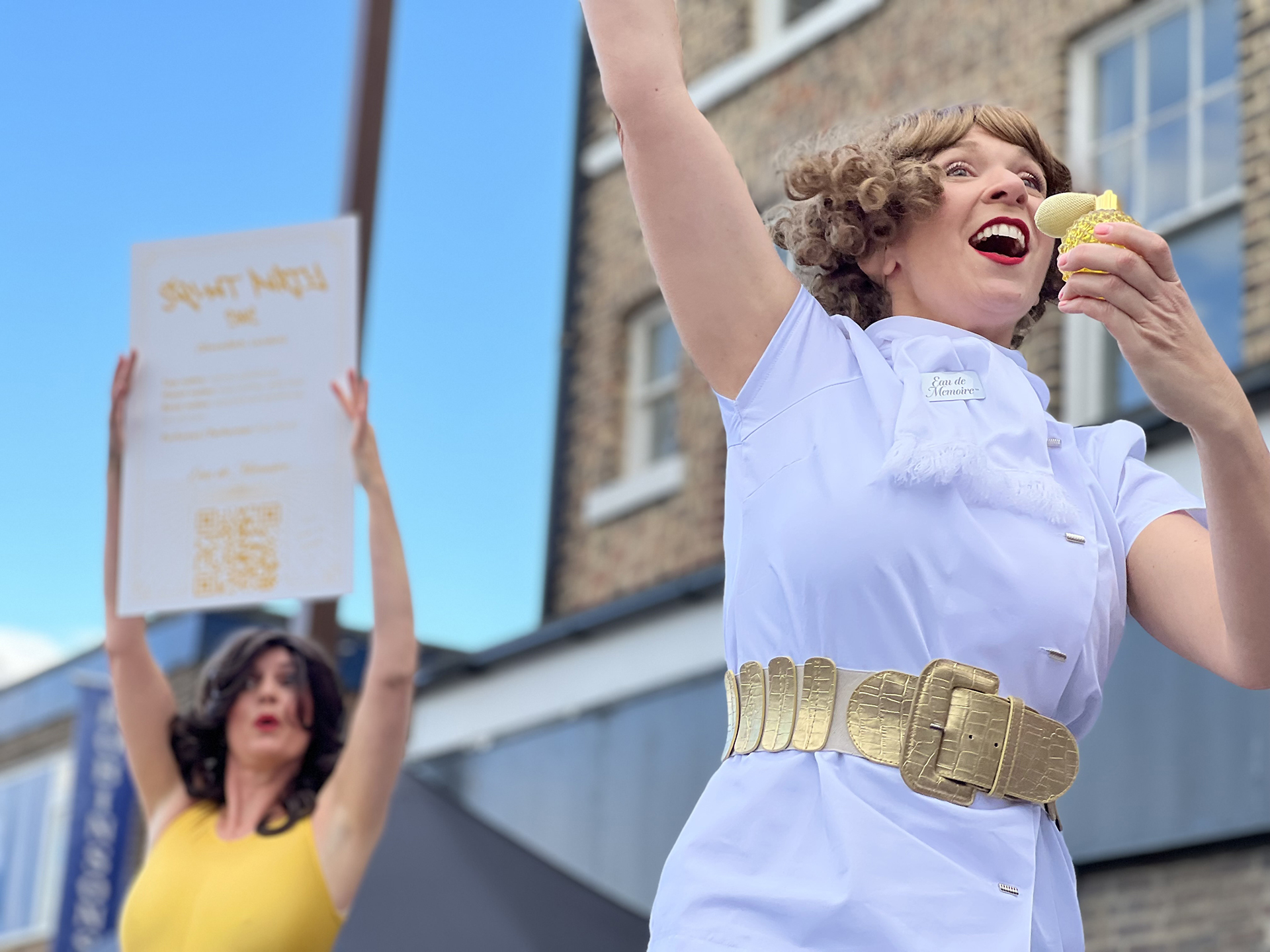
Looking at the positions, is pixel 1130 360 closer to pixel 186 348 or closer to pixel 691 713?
pixel 186 348

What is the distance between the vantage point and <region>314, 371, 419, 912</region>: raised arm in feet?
11.9

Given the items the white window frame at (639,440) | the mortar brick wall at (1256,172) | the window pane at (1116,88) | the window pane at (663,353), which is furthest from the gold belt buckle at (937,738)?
the window pane at (663,353)

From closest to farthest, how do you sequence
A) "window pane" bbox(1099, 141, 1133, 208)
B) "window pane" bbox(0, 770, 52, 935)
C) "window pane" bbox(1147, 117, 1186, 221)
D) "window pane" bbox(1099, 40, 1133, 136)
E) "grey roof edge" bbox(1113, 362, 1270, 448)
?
"grey roof edge" bbox(1113, 362, 1270, 448) < "window pane" bbox(1147, 117, 1186, 221) < "window pane" bbox(1099, 141, 1133, 208) < "window pane" bbox(1099, 40, 1133, 136) < "window pane" bbox(0, 770, 52, 935)

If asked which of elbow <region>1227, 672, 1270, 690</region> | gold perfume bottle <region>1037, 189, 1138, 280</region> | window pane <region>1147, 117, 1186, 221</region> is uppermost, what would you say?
window pane <region>1147, 117, 1186, 221</region>

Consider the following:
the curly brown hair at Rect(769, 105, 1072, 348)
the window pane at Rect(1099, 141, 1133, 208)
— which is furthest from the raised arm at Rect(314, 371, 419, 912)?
the window pane at Rect(1099, 141, 1133, 208)

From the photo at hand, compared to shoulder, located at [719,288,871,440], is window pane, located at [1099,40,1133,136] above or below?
above

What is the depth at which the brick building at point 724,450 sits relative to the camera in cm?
627

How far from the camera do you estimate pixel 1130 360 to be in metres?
1.67

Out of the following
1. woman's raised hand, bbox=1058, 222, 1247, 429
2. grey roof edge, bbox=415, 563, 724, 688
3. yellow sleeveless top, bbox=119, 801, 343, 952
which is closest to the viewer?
woman's raised hand, bbox=1058, 222, 1247, 429

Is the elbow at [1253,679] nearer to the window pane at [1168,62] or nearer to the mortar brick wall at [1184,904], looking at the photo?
the mortar brick wall at [1184,904]

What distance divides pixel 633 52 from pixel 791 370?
0.36 m

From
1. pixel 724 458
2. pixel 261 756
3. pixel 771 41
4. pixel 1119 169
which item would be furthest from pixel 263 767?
pixel 771 41

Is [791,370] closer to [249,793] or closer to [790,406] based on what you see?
[790,406]

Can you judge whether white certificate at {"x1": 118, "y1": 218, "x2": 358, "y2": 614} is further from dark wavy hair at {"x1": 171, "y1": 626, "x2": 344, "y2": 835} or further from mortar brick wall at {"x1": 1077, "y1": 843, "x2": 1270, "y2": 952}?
mortar brick wall at {"x1": 1077, "y1": 843, "x2": 1270, "y2": 952}
